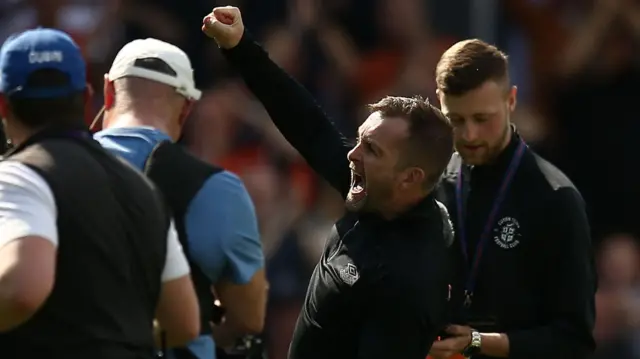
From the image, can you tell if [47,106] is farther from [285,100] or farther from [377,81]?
[377,81]

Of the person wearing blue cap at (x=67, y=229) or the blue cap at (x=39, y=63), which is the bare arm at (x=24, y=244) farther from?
the blue cap at (x=39, y=63)

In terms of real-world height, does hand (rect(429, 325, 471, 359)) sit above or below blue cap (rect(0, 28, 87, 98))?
below

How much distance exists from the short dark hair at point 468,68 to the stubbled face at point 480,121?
0.02 metres

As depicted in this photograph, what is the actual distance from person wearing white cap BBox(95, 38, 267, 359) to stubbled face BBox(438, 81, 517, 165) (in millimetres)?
779

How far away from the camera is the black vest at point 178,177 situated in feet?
15.8

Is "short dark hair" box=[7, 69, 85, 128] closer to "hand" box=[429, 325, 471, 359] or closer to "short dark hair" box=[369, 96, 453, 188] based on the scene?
"short dark hair" box=[369, 96, 453, 188]

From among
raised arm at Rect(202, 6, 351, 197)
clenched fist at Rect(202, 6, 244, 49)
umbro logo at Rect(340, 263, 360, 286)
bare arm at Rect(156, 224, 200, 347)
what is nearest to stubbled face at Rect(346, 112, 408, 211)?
umbro logo at Rect(340, 263, 360, 286)

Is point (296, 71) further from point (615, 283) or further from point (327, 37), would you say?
point (615, 283)

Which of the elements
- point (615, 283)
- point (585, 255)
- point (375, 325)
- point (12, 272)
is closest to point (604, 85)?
A: point (615, 283)

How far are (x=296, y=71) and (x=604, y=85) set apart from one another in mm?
1867

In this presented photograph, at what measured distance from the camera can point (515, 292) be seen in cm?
470

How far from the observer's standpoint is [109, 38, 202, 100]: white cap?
493 cm

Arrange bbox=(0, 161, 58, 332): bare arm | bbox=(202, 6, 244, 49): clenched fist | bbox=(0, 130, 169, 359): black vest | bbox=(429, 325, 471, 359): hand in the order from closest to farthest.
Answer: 1. bbox=(0, 161, 58, 332): bare arm
2. bbox=(0, 130, 169, 359): black vest
3. bbox=(429, 325, 471, 359): hand
4. bbox=(202, 6, 244, 49): clenched fist

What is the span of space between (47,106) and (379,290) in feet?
3.27
